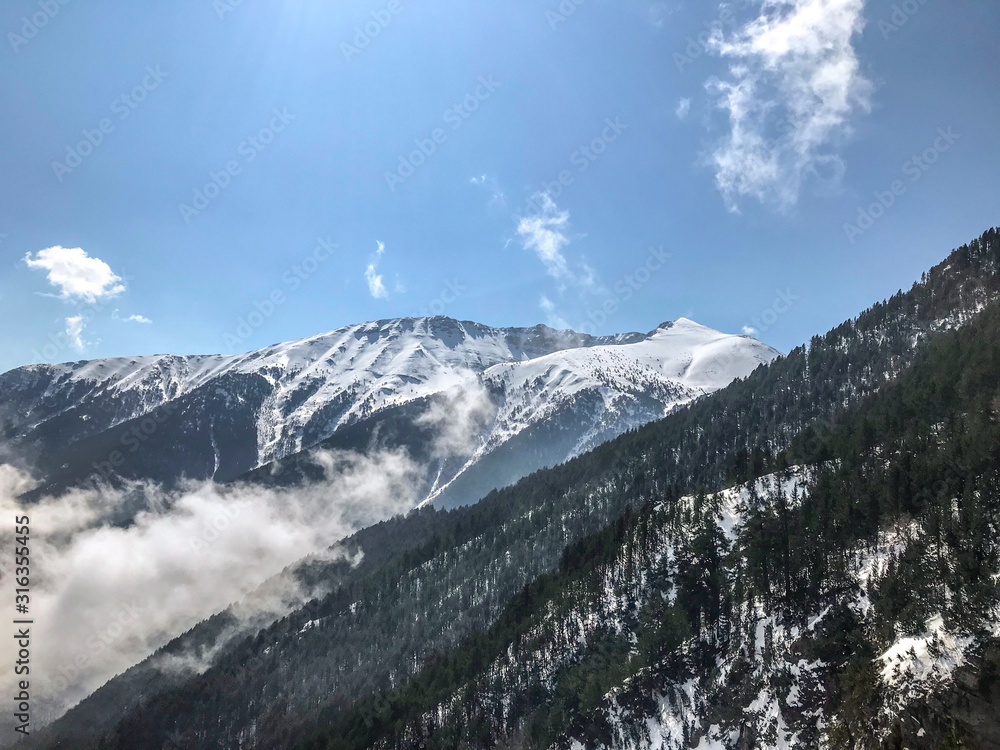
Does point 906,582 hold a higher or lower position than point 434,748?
higher

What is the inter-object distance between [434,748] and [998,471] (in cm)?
12714

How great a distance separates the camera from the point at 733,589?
123 meters

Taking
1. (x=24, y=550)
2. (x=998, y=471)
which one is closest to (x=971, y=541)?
(x=998, y=471)

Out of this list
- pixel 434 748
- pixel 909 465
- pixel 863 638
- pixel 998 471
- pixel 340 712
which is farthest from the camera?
pixel 340 712

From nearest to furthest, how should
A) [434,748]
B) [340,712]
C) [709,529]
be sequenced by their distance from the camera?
[434,748] → [709,529] → [340,712]

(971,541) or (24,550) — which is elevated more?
(24,550)

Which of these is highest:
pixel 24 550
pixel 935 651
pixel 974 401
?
pixel 24 550

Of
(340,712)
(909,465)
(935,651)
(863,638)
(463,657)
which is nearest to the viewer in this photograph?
(935,651)

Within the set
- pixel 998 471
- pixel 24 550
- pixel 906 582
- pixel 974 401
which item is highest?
pixel 24 550

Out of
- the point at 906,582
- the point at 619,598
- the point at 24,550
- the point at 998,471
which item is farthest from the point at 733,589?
the point at 24,550

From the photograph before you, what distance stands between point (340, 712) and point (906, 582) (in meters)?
165

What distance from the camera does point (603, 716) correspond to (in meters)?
114

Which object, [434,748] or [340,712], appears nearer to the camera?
[434,748]

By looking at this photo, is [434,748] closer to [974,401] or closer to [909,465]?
[909,465]
